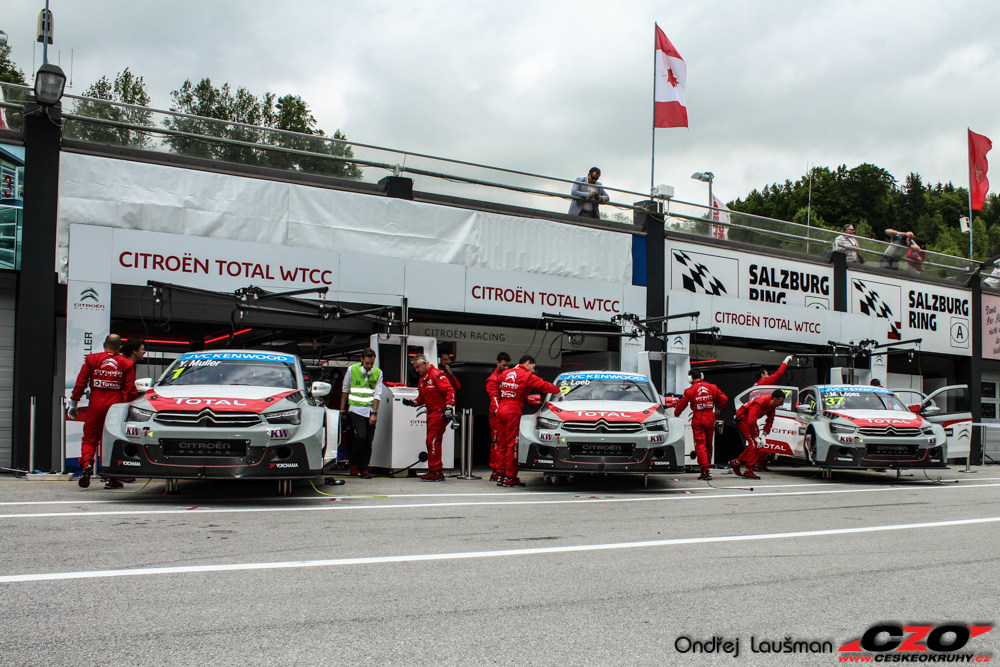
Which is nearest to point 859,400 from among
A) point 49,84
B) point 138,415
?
point 138,415

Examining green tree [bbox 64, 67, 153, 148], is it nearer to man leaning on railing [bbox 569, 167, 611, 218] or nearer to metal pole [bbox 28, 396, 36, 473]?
metal pole [bbox 28, 396, 36, 473]

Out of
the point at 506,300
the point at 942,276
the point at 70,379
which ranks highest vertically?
the point at 942,276

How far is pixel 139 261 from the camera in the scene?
12.6 metres

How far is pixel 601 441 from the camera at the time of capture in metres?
10.3

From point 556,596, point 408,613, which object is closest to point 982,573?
point 556,596

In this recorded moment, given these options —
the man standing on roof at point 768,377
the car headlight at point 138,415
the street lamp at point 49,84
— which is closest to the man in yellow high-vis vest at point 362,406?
the car headlight at point 138,415

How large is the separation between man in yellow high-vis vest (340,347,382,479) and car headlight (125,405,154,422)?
12.6 ft

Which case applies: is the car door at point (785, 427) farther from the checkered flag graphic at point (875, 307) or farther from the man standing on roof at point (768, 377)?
the checkered flag graphic at point (875, 307)

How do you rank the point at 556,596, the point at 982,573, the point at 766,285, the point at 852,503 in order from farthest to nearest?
the point at 766,285 → the point at 852,503 → the point at 982,573 → the point at 556,596

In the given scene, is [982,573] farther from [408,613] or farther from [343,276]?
[343,276]

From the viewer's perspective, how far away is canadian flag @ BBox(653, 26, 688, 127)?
20688mm

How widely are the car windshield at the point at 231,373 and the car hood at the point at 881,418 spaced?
28.0 ft

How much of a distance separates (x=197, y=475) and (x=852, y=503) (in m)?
7.25

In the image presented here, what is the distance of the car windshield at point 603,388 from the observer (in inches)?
460
